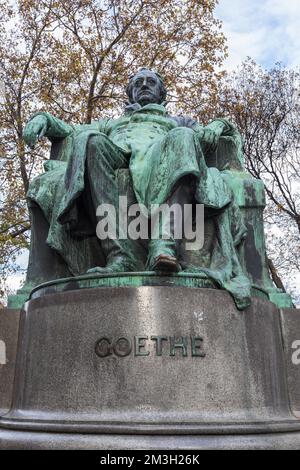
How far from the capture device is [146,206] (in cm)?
414

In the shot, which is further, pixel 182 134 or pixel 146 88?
pixel 146 88

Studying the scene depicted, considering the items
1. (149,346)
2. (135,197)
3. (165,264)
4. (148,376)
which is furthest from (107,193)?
(148,376)

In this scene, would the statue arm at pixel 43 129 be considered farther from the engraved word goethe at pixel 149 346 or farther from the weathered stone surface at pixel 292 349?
the weathered stone surface at pixel 292 349

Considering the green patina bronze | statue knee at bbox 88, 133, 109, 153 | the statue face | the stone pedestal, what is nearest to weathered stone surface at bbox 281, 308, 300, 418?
the green patina bronze

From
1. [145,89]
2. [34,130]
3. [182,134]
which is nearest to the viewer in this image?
[182,134]

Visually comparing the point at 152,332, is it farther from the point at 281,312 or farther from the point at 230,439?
the point at 281,312

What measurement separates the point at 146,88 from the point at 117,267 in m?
2.21

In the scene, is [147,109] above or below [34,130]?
above

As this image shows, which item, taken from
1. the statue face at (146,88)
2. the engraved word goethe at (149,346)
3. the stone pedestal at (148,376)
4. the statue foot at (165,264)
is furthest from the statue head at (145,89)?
the engraved word goethe at (149,346)

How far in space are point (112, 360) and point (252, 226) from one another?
6.12ft

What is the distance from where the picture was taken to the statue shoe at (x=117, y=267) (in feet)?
12.4

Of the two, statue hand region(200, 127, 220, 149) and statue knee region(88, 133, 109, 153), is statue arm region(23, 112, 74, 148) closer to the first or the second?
statue knee region(88, 133, 109, 153)

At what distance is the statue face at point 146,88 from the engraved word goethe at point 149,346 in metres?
2.70

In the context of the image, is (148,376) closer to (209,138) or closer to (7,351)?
(7,351)
